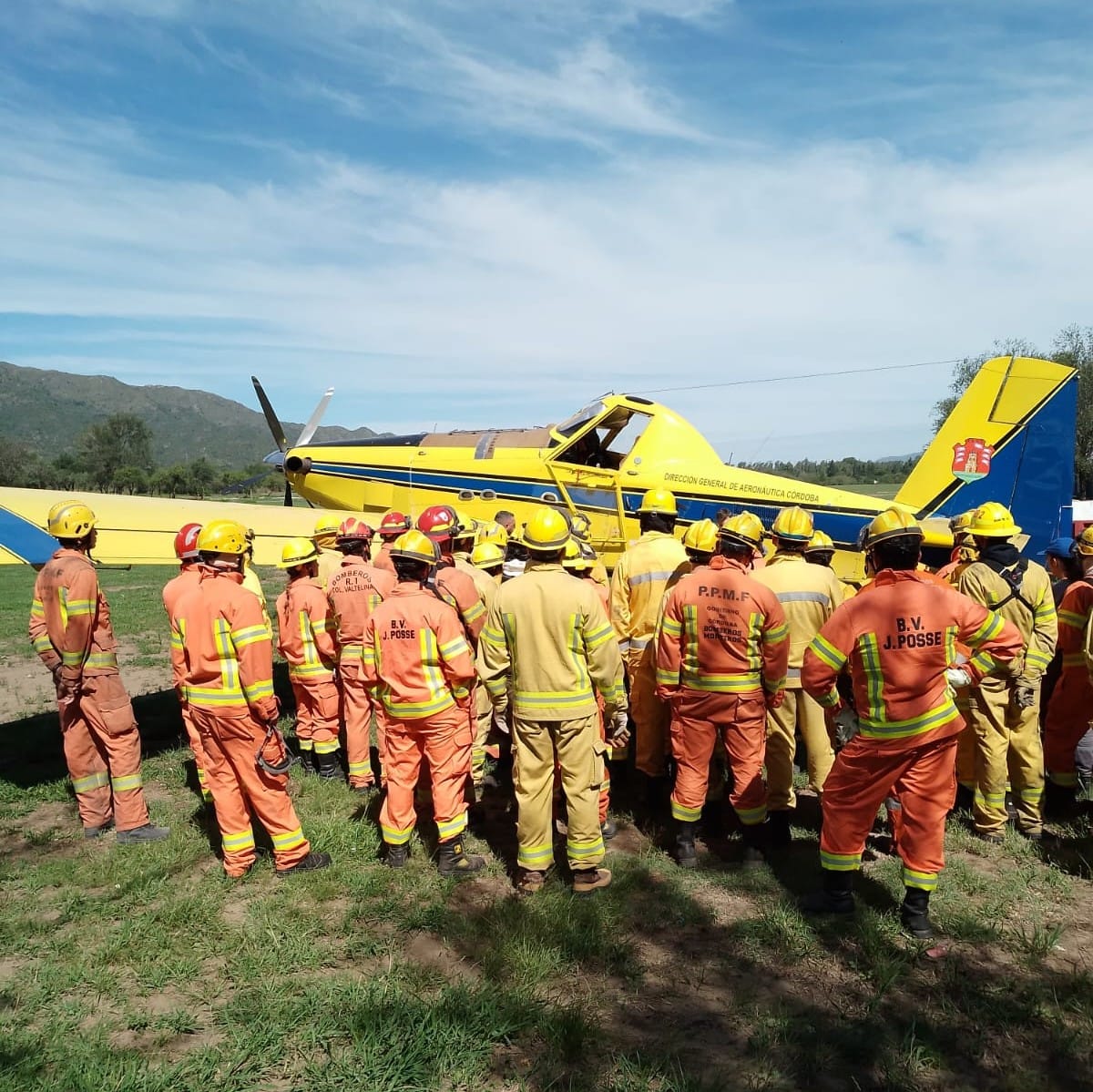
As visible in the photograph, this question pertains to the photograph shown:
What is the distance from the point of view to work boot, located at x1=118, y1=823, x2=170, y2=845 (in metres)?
5.47

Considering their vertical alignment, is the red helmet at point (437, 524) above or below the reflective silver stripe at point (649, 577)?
above

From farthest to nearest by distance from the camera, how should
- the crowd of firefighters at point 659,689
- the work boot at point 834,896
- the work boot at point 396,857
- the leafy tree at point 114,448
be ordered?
the leafy tree at point 114,448, the work boot at point 396,857, the work boot at point 834,896, the crowd of firefighters at point 659,689

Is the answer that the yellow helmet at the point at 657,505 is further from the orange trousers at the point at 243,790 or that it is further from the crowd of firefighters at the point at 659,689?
the orange trousers at the point at 243,790

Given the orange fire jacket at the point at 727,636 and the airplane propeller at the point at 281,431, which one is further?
the airplane propeller at the point at 281,431

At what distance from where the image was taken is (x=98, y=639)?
5.48m

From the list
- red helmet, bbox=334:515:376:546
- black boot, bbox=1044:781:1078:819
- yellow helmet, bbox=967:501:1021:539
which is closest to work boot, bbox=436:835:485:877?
red helmet, bbox=334:515:376:546

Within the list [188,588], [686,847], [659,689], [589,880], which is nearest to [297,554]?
[188,588]

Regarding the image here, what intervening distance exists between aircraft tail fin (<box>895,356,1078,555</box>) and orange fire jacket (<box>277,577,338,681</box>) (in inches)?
306

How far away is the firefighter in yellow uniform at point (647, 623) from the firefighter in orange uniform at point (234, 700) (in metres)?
2.66

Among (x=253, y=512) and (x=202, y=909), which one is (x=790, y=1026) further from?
(x=253, y=512)

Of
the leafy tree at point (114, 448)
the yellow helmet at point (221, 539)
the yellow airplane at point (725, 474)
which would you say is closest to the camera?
the yellow helmet at point (221, 539)

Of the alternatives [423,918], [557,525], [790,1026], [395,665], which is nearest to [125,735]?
[395,665]

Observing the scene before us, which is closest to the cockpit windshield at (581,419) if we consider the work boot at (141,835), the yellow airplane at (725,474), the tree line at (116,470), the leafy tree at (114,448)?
the yellow airplane at (725,474)

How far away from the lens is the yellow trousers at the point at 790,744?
507 centimetres
